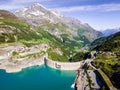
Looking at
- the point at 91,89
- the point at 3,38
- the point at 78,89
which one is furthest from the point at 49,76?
the point at 3,38

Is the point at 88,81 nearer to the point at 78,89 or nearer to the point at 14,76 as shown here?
the point at 78,89

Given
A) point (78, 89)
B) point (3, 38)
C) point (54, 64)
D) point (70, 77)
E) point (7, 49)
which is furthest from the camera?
point (3, 38)

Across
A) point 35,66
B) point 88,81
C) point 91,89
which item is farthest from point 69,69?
point 91,89

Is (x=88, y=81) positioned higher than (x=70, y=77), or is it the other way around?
(x=88, y=81)

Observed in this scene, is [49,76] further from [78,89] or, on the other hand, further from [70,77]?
[78,89]

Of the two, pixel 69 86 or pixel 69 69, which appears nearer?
pixel 69 86

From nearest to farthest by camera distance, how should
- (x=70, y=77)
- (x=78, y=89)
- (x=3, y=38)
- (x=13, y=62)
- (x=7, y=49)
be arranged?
(x=78, y=89)
(x=70, y=77)
(x=13, y=62)
(x=7, y=49)
(x=3, y=38)
